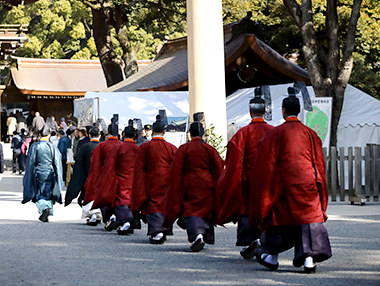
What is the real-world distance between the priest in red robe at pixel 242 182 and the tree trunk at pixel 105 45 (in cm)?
1714

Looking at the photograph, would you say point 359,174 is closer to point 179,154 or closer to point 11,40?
point 179,154

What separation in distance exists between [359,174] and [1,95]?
82.8 feet

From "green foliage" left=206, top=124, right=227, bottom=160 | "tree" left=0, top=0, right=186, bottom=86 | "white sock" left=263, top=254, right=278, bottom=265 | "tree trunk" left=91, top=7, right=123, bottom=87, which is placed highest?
"tree" left=0, top=0, right=186, bottom=86

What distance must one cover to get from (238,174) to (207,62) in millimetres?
7189

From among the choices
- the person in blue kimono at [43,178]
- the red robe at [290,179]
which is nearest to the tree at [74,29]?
the person in blue kimono at [43,178]

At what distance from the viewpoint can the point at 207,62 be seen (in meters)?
14.8

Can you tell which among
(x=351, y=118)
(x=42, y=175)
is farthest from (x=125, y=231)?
(x=351, y=118)

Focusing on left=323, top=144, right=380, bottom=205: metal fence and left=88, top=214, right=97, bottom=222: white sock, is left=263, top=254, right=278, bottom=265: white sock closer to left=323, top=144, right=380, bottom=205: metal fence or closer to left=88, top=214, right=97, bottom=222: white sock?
left=88, top=214, right=97, bottom=222: white sock

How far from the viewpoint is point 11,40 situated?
70.8 ft

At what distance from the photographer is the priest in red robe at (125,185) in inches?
417

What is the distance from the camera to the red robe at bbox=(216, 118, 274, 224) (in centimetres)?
789

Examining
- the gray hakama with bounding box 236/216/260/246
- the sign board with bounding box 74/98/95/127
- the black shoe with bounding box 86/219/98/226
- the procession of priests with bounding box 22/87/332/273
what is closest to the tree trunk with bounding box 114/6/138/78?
the sign board with bounding box 74/98/95/127

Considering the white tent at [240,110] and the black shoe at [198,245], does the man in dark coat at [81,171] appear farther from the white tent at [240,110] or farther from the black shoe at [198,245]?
the white tent at [240,110]

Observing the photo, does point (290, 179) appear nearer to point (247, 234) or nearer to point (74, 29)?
point (247, 234)
